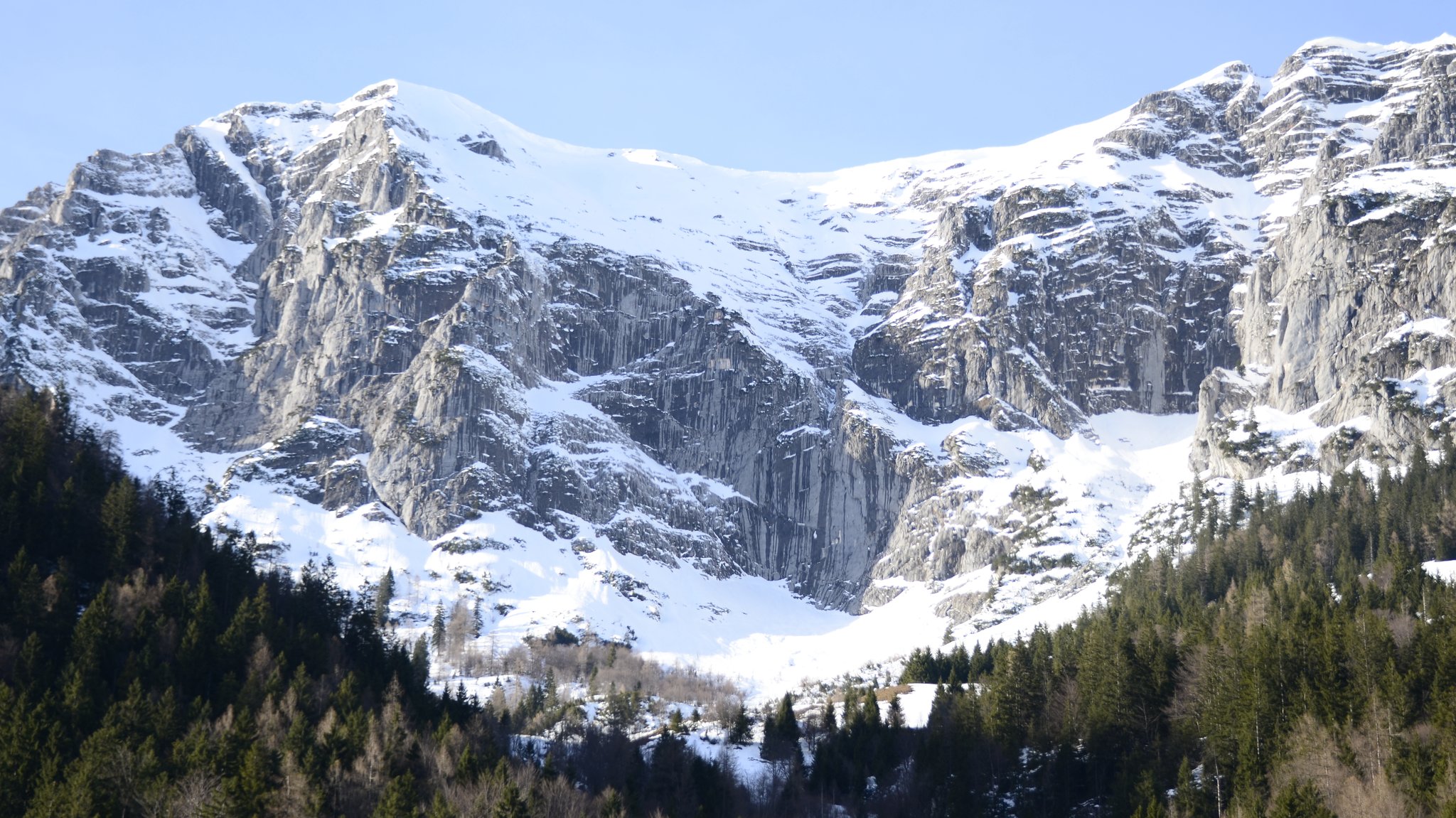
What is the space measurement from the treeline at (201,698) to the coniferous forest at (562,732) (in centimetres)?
24

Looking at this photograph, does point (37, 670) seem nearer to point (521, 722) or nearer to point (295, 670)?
point (295, 670)

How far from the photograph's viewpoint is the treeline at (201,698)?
97875mm

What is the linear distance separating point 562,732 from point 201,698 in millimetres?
56015

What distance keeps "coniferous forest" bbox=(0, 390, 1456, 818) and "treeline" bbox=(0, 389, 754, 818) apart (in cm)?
24

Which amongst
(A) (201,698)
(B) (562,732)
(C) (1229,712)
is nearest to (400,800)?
(A) (201,698)

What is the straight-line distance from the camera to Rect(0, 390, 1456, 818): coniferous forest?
9956cm

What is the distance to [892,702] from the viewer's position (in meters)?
152

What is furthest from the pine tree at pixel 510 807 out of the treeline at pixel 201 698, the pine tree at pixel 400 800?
the pine tree at pixel 400 800

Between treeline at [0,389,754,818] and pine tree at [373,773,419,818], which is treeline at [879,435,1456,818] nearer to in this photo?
treeline at [0,389,754,818]

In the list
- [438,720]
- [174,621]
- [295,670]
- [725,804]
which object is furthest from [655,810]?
[174,621]

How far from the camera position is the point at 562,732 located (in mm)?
161500

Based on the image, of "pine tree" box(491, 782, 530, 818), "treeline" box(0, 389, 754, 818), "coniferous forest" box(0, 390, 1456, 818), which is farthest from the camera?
"coniferous forest" box(0, 390, 1456, 818)

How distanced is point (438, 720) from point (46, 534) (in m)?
34.8

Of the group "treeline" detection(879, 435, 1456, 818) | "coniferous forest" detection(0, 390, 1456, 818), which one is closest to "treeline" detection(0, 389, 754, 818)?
"coniferous forest" detection(0, 390, 1456, 818)
